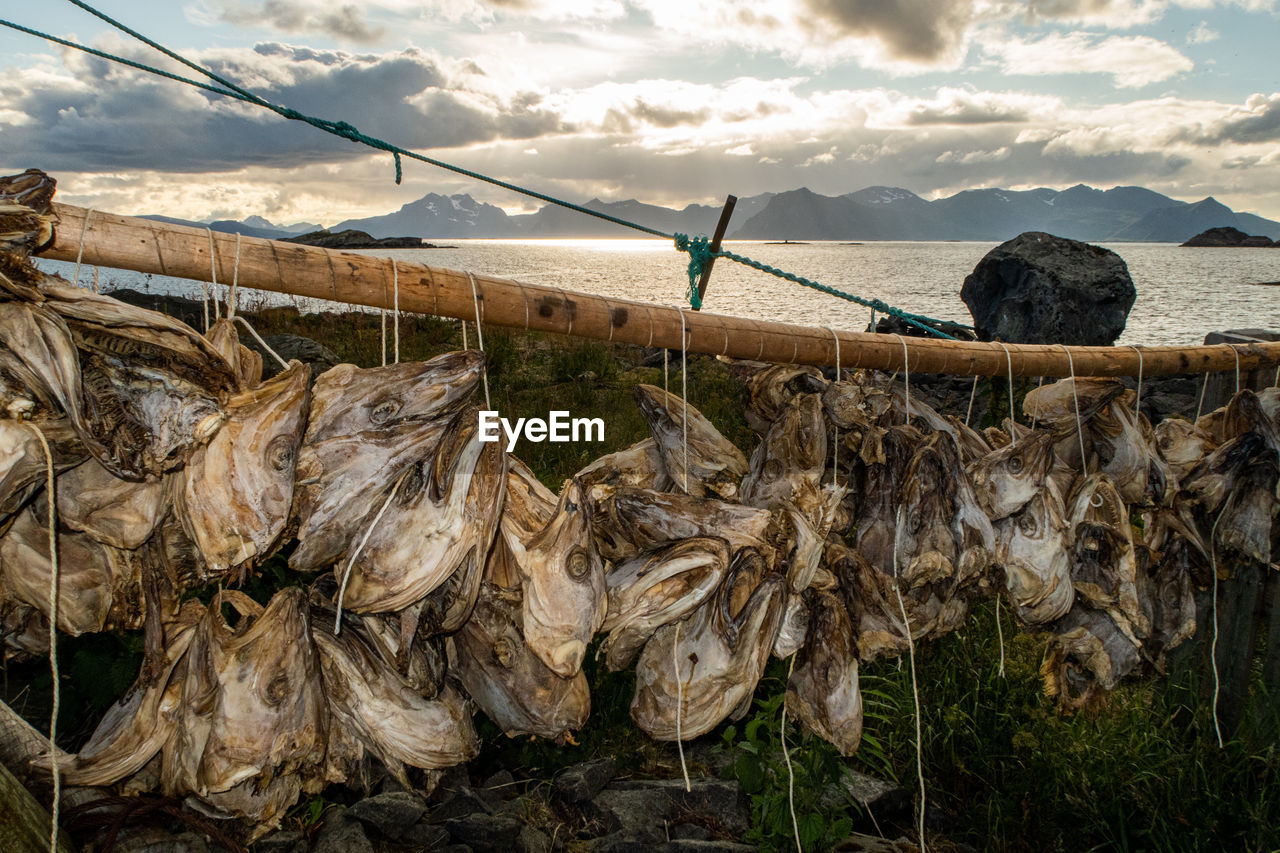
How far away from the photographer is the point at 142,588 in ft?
7.18

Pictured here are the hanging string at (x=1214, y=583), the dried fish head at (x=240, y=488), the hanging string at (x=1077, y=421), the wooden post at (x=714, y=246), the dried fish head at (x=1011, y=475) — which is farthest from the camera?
the wooden post at (x=714, y=246)

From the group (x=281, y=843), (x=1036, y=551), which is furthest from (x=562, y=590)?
(x=1036, y=551)

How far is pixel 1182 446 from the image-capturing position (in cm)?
389

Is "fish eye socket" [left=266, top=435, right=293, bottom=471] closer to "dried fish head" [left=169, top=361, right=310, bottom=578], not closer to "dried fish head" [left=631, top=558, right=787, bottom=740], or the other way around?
"dried fish head" [left=169, top=361, right=310, bottom=578]

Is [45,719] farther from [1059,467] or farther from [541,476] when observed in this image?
[1059,467]

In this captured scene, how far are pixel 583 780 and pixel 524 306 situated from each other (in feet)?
7.32

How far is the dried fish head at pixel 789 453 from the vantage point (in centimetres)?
288

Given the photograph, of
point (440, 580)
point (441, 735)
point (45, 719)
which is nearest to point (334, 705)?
point (441, 735)

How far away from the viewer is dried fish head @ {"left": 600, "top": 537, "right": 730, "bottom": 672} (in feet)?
7.87

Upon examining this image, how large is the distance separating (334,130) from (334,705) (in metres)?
2.20

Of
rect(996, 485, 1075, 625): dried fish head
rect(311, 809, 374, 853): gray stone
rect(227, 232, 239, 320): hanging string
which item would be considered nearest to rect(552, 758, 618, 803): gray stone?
rect(311, 809, 374, 853): gray stone

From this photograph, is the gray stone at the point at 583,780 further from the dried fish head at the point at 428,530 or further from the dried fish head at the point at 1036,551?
the dried fish head at the point at 1036,551

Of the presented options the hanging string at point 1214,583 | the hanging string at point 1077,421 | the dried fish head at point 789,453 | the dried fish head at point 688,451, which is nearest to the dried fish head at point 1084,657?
the hanging string at point 1077,421

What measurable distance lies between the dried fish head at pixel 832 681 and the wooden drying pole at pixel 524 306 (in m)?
1.02
